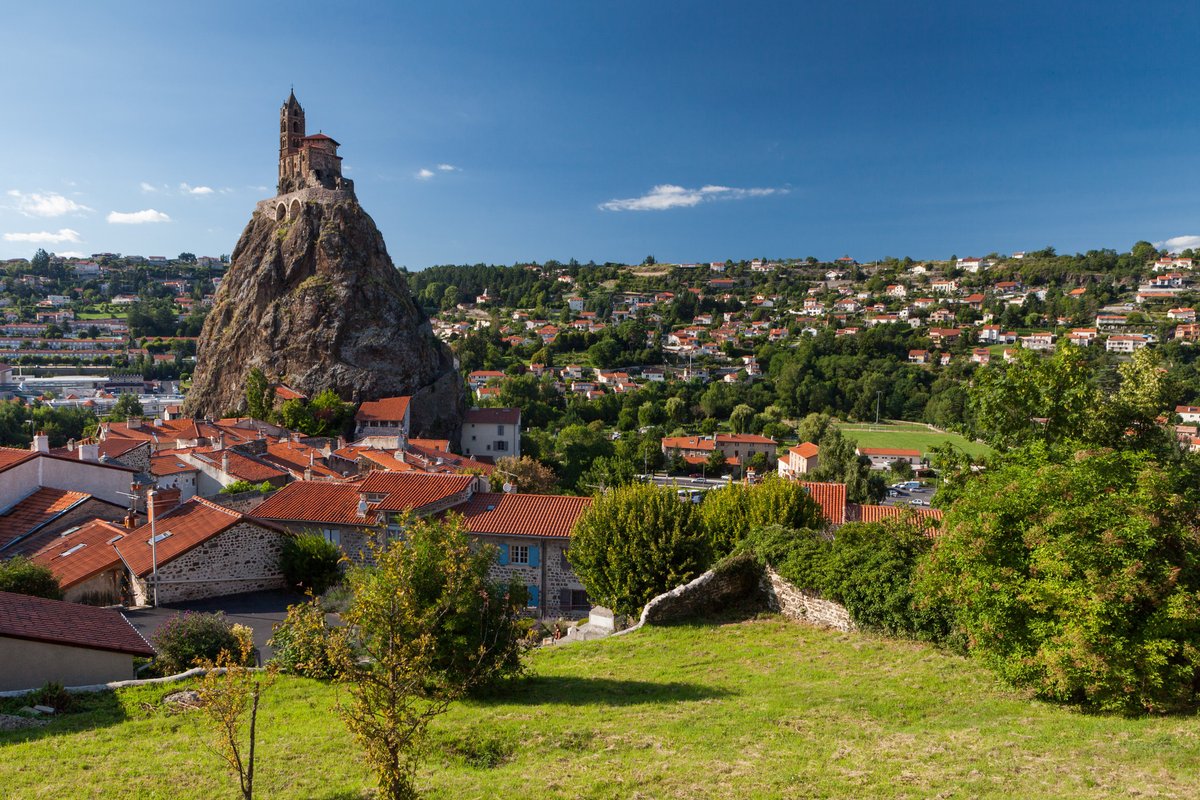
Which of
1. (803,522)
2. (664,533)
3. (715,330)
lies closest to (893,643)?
(664,533)

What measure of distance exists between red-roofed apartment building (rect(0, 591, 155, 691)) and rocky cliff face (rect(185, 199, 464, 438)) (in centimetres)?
5505

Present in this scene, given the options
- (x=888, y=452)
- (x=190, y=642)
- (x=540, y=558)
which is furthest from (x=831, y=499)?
(x=888, y=452)

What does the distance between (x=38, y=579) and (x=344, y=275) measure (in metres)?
60.8

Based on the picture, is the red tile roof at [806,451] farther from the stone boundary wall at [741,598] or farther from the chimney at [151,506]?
the chimney at [151,506]

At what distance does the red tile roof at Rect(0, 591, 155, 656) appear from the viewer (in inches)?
475

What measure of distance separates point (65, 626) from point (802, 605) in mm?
14984

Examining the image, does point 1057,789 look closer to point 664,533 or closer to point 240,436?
point 664,533

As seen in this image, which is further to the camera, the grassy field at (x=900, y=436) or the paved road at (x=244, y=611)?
the grassy field at (x=900, y=436)

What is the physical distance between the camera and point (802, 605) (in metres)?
16.5

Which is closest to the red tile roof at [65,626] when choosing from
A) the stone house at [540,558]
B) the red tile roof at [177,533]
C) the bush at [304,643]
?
the bush at [304,643]

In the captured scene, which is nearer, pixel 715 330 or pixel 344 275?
pixel 344 275

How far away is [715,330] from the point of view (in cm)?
16662

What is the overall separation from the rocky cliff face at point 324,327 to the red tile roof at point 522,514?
45281 mm

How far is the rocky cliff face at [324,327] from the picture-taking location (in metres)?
70.2
